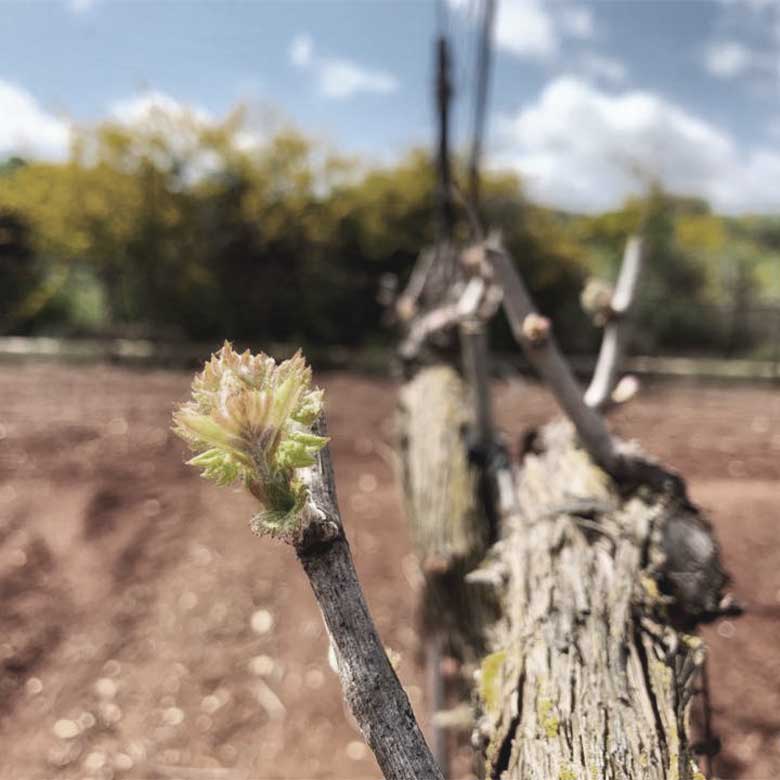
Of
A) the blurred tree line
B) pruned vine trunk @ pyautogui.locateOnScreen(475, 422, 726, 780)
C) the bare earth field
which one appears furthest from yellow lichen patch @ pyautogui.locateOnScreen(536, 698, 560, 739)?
the blurred tree line

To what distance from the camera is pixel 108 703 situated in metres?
3.71

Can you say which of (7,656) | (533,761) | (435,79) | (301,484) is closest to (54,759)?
(7,656)

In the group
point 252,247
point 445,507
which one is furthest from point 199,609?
point 252,247

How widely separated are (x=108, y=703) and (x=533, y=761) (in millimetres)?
3110

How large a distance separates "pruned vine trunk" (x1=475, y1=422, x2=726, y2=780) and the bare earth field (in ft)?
5.08

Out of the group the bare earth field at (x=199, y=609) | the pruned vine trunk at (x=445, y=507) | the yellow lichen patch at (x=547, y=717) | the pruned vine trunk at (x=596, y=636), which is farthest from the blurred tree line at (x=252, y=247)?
the yellow lichen patch at (x=547, y=717)

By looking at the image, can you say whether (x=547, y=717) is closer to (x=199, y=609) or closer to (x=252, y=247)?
(x=199, y=609)

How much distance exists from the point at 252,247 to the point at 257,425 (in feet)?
32.4

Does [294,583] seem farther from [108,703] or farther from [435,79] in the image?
[435,79]

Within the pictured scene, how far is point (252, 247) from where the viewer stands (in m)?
Answer: 10.3

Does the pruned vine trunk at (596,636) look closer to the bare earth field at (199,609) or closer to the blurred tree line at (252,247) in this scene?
the bare earth field at (199,609)

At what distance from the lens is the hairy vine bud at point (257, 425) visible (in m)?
0.87

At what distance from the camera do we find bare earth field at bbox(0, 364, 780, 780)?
3.42 metres

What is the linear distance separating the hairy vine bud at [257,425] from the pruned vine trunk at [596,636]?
2.56 feet
